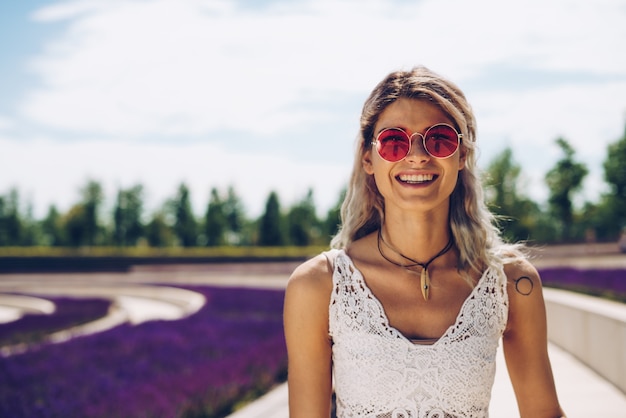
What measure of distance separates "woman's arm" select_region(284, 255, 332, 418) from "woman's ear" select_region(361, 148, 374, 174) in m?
0.49

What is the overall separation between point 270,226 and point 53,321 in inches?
1600

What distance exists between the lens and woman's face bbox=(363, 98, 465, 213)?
2230 millimetres

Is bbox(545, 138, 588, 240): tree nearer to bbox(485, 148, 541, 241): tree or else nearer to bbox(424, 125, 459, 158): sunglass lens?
bbox(485, 148, 541, 241): tree

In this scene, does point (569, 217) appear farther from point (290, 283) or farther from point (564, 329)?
point (290, 283)

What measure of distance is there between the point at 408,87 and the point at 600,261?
21.6 meters

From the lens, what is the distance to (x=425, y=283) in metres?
2.30

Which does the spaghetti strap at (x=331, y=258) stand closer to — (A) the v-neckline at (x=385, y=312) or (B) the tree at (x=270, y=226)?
(A) the v-neckline at (x=385, y=312)

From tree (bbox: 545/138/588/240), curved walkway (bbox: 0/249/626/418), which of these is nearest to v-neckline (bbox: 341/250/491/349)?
curved walkway (bbox: 0/249/626/418)

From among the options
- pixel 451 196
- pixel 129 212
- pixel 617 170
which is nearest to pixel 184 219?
pixel 129 212

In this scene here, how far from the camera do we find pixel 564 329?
7434 millimetres

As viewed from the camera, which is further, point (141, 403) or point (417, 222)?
point (141, 403)

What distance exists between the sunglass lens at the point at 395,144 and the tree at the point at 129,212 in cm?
5802

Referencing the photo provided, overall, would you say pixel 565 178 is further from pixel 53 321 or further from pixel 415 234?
pixel 415 234

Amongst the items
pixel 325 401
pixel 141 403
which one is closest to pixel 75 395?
pixel 141 403
